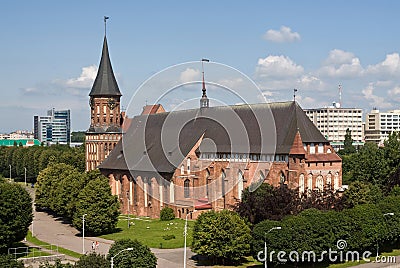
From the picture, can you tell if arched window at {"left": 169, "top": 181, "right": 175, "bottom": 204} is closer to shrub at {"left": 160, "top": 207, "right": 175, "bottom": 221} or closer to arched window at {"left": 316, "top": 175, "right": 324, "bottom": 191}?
shrub at {"left": 160, "top": 207, "right": 175, "bottom": 221}

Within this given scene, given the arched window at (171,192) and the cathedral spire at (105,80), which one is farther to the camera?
the cathedral spire at (105,80)

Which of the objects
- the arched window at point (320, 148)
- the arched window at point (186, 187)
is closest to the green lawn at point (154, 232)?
the arched window at point (186, 187)

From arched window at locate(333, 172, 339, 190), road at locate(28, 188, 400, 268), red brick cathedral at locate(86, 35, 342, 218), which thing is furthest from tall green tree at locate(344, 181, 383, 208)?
road at locate(28, 188, 400, 268)

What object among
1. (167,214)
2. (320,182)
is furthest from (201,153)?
(320,182)

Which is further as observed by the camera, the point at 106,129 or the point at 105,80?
the point at 106,129

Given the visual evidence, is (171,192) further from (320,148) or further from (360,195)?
(360,195)

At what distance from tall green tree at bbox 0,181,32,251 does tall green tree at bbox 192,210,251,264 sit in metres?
20.8

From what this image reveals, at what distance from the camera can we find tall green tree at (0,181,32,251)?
6456 cm

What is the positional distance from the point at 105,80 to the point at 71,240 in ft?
134

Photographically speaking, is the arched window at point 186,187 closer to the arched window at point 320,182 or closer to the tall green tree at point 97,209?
the tall green tree at point 97,209

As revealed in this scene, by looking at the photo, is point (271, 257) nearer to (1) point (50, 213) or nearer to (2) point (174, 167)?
(2) point (174, 167)

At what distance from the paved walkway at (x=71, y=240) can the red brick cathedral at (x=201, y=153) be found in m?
9.41

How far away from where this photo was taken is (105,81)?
357ft

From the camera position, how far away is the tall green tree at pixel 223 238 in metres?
56.6
